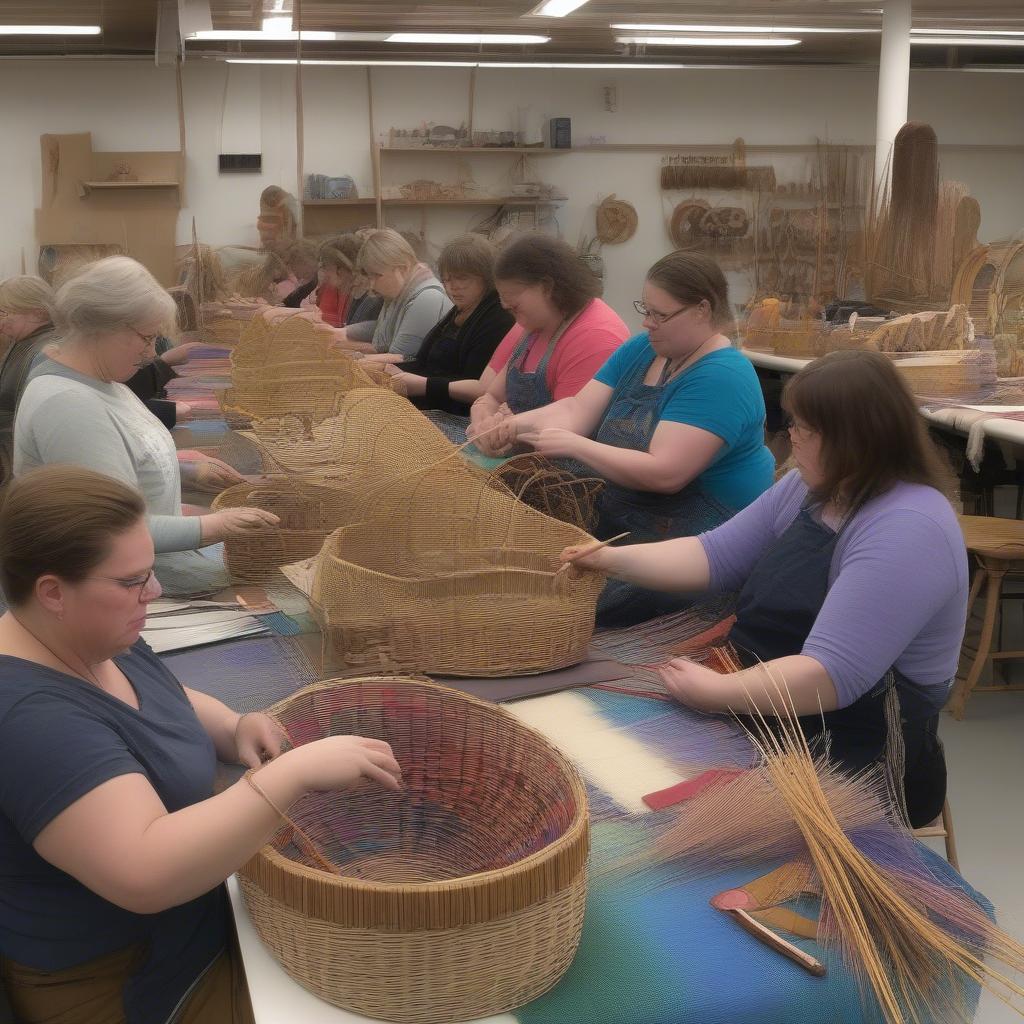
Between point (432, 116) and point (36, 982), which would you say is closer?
point (36, 982)

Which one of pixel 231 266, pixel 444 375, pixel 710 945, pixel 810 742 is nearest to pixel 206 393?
pixel 444 375

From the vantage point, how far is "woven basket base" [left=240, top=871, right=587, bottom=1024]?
1106 mm

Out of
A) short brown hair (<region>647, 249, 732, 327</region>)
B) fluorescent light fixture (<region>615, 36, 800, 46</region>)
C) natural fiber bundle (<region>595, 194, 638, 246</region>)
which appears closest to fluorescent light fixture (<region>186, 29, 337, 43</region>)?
fluorescent light fixture (<region>615, 36, 800, 46</region>)

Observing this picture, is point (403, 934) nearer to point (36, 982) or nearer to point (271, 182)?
point (36, 982)

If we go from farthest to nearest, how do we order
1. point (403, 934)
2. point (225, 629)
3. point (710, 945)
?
point (225, 629) < point (710, 945) < point (403, 934)

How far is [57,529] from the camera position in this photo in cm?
121

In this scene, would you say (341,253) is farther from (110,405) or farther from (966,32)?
(966,32)

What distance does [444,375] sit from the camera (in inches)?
177

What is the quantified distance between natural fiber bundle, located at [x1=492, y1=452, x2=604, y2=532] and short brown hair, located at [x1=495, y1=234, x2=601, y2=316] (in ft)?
2.00

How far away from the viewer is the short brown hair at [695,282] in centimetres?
257

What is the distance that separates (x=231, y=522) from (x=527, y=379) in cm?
136

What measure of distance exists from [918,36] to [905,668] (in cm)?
858

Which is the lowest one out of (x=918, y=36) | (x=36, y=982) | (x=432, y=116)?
(x=36, y=982)

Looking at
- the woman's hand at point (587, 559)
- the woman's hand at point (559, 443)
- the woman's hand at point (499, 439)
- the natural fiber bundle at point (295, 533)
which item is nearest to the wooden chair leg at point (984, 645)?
the woman's hand at point (499, 439)
